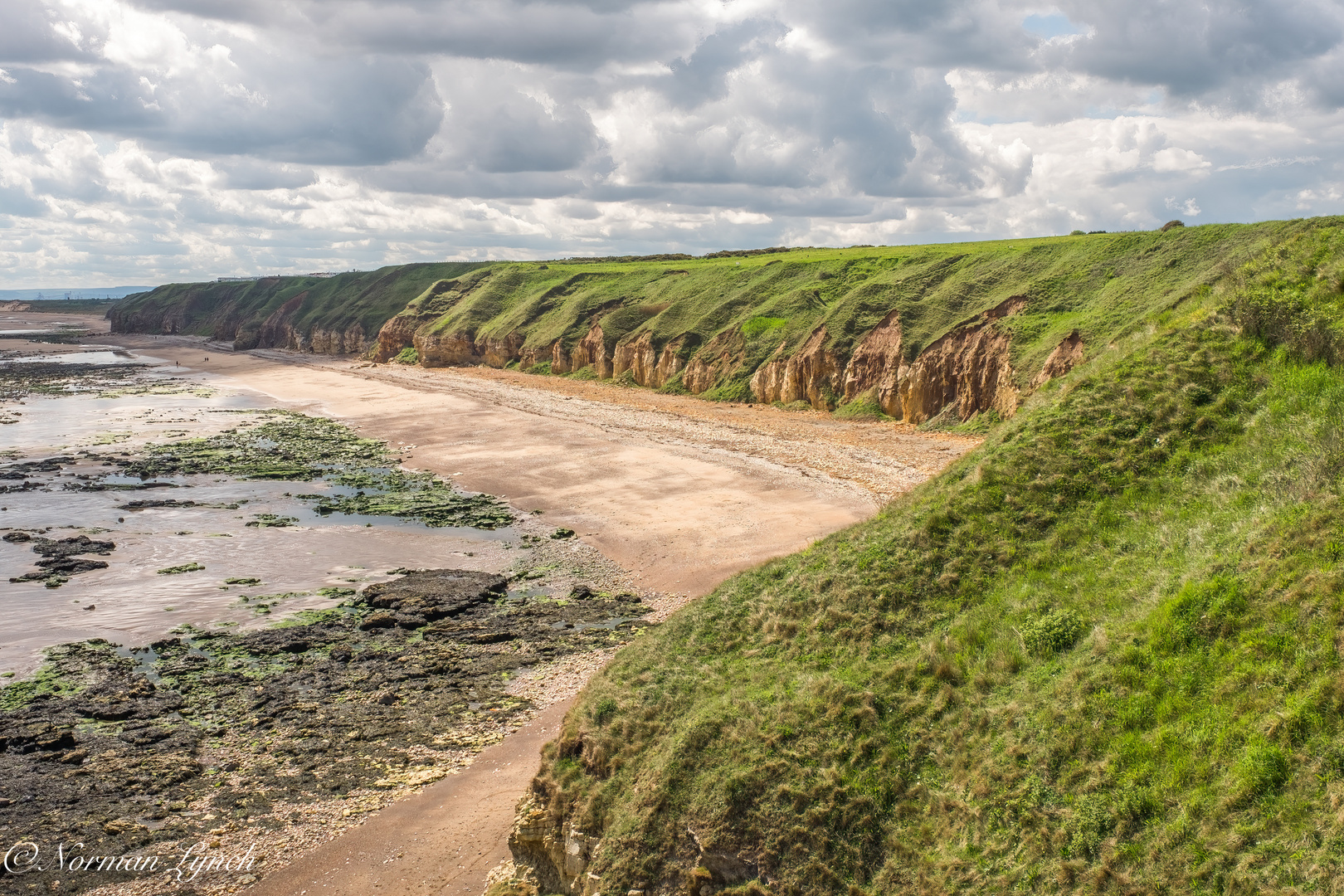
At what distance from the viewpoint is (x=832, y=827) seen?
1031 centimetres

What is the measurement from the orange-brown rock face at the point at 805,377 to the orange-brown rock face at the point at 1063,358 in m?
14.5

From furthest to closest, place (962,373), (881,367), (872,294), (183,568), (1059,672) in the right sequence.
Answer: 1. (872,294)
2. (881,367)
3. (962,373)
4. (183,568)
5. (1059,672)

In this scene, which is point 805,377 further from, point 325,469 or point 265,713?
point 265,713

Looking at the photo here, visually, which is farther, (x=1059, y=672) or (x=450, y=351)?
(x=450, y=351)

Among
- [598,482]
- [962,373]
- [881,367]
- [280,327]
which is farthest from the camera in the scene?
[280,327]

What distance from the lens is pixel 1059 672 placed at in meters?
11.1

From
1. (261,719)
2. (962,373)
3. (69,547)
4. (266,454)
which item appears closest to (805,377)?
(962,373)

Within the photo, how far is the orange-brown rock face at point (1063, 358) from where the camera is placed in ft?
130

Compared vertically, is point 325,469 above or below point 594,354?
below

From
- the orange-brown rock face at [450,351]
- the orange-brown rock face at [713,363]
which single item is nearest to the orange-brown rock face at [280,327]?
the orange-brown rock face at [450,351]

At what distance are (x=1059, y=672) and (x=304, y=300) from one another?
133770 millimetres

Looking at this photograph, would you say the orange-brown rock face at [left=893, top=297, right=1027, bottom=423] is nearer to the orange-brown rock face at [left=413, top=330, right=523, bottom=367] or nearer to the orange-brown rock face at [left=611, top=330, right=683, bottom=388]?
the orange-brown rock face at [left=611, top=330, right=683, bottom=388]

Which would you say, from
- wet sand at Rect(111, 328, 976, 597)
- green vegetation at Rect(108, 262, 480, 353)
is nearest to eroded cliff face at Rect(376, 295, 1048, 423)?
wet sand at Rect(111, 328, 976, 597)

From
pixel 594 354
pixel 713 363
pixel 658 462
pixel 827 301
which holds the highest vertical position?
pixel 827 301
